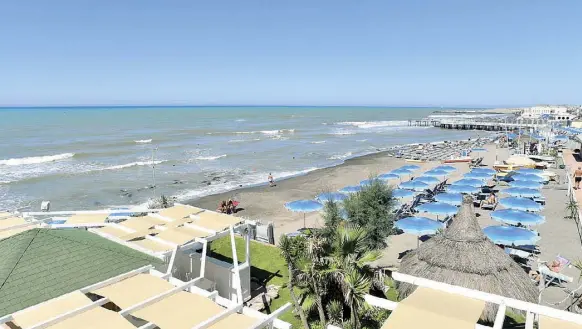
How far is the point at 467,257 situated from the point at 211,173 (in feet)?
95.6

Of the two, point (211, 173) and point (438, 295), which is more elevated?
point (438, 295)

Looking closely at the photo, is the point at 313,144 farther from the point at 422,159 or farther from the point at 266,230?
the point at 266,230

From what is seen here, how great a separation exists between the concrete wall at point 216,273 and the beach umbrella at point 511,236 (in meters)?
8.42

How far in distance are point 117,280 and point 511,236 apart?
487 inches

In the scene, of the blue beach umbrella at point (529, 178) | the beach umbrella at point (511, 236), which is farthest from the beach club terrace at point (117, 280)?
the blue beach umbrella at point (529, 178)

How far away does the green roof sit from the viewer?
23.2ft

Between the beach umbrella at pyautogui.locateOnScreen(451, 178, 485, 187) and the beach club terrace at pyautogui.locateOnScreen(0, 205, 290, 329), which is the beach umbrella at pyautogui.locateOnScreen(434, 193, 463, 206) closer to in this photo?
the beach umbrella at pyautogui.locateOnScreen(451, 178, 485, 187)

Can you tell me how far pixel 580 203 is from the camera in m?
21.8

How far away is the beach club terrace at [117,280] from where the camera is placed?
6293 mm

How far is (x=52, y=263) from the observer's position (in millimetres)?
7934

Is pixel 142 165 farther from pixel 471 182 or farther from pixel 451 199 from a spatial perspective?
pixel 451 199

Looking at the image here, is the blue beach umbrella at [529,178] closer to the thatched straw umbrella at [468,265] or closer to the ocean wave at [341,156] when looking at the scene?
the thatched straw umbrella at [468,265]

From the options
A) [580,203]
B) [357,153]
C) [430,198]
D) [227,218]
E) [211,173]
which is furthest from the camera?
[357,153]

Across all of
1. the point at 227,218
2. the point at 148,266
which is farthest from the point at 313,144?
the point at 148,266
